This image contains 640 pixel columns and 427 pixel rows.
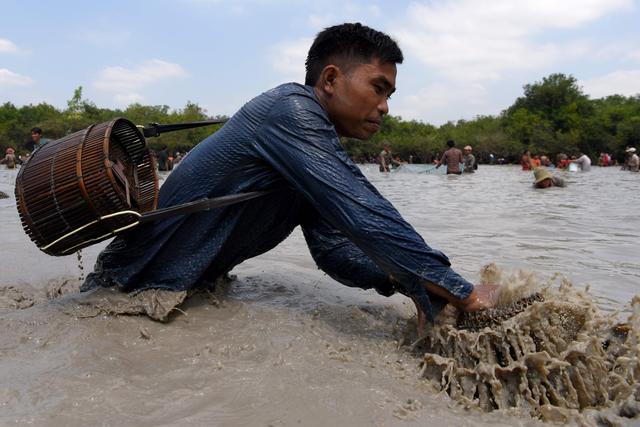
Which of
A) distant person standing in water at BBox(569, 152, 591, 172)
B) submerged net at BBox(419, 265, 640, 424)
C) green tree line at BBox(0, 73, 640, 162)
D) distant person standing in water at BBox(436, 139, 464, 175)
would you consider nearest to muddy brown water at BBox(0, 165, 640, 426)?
submerged net at BBox(419, 265, 640, 424)

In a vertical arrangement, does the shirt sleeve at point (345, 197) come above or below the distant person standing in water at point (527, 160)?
above

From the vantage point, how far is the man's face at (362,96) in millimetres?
2123

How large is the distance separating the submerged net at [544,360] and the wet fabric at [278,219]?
18 cm

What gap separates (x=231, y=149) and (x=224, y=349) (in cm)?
78

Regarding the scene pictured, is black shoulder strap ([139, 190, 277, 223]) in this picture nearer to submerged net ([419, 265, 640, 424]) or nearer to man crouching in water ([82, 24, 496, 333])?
man crouching in water ([82, 24, 496, 333])

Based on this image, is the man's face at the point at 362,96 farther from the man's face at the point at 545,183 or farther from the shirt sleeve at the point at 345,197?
the man's face at the point at 545,183

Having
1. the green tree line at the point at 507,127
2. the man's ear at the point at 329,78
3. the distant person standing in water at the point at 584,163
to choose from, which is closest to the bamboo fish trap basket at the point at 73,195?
the man's ear at the point at 329,78

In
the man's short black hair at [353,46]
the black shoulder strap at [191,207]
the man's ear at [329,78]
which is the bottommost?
the black shoulder strap at [191,207]

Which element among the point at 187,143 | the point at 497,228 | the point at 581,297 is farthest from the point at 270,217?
the point at 187,143

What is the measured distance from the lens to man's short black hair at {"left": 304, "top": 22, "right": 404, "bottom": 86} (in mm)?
2105

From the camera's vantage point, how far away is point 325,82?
2.17 metres

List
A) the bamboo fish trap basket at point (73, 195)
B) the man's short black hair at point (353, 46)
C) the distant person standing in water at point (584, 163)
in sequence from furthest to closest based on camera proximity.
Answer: the distant person standing in water at point (584, 163)
the man's short black hair at point (353, 46)
the bamboo fish trap basket at point (73, 195)

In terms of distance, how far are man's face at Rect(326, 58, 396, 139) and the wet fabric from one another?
128 millimetres

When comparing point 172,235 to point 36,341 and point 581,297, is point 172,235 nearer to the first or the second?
point 36,341
